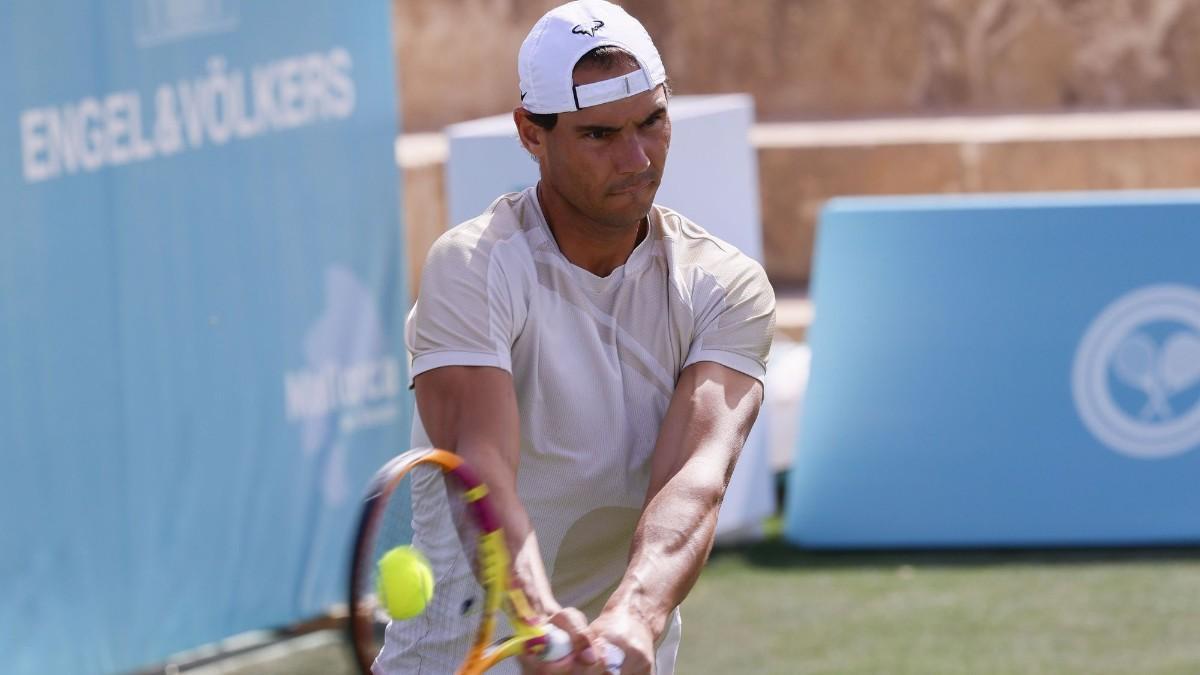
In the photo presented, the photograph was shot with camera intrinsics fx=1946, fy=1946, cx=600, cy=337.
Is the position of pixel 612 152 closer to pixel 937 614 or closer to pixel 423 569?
pixel 423 569

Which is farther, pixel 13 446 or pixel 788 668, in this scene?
pixel 788 668

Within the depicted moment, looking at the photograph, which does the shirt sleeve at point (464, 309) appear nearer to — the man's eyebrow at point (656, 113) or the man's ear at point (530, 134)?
the man's ear at point (530, 134)

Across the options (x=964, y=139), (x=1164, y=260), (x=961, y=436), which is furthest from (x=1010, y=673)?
(x=964, y=139)

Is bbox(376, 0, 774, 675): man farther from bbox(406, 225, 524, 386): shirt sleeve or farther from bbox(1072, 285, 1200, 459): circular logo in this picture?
bbox(1072, 285, 1200, 459): circular logo

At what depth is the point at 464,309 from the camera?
115 inches

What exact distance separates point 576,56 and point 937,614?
3.81 meters

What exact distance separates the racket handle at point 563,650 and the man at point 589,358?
0.06 ft

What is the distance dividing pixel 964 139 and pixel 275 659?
6.14 m

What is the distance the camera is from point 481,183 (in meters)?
6.18

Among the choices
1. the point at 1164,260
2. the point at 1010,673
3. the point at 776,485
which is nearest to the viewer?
the point at 1010,673

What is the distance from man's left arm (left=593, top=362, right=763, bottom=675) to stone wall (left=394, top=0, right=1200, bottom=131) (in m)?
9.19

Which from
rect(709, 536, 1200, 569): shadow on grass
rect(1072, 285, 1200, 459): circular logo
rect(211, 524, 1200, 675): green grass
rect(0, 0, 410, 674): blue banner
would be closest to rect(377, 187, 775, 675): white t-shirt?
rect(0, 0, 410, 674): blue banner

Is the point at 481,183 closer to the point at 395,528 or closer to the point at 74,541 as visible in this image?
the point at 74,541

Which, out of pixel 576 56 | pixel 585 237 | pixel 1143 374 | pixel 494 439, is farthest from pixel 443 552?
pixel 1143 374
